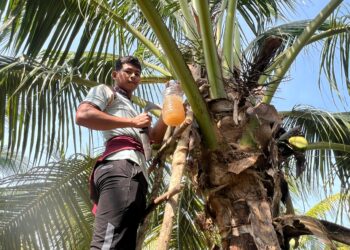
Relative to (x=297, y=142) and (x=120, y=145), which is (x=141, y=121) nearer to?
(x=120, y=145)

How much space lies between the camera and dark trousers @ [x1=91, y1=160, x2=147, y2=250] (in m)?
1.97

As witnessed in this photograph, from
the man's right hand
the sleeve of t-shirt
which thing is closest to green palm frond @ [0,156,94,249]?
the sleeve of t-shirt

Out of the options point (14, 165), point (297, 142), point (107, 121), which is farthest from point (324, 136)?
point (14, 165)

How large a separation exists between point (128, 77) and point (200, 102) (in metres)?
0.39

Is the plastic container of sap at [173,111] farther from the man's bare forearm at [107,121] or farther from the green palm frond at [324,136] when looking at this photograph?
the green palm frond at [324,136]

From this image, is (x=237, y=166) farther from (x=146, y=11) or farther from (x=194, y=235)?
(x=194, y=235)

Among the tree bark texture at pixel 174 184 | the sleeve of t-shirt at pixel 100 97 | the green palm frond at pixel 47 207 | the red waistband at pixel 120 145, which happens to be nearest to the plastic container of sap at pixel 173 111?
the tree bark texture at pixel 174 184

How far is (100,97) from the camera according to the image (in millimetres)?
2320

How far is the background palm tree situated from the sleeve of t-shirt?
0.34 metres

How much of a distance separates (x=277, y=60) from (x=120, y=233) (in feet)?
5.47

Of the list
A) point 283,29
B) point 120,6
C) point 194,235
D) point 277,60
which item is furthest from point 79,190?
point 283,29

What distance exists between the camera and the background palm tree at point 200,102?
2420mm

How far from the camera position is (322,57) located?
409cm

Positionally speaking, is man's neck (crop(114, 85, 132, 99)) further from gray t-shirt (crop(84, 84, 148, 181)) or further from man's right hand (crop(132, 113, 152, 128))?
man's right hand (crop(132, 113, 152, 128))
